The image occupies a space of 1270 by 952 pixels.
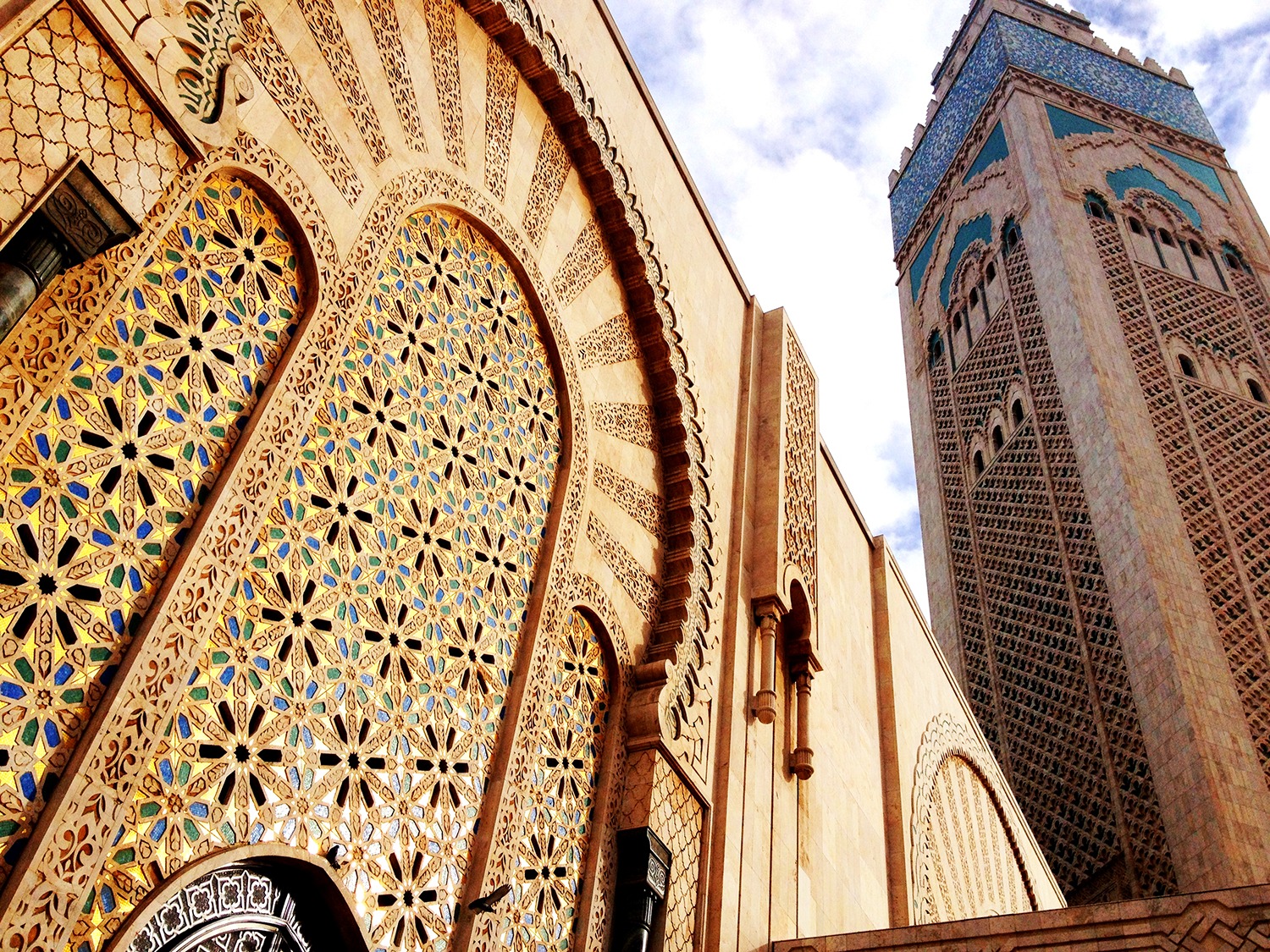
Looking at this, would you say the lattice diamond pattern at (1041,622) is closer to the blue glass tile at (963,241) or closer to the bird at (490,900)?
the blue glass tile at (963,241)

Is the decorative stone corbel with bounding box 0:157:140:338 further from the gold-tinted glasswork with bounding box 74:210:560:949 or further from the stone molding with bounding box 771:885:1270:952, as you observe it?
the stone molding with bounding box 771:885:1270:952

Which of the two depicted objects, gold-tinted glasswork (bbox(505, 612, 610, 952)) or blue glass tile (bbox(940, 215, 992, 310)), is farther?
blue glass tile (bbox(940, 215, 992, 310))

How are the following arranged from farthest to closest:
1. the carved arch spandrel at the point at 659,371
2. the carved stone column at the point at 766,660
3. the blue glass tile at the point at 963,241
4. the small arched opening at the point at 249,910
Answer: the blue glass tile at the point at 963,241 < the carved stone column at the point at 766,660 < the carved arch spandrel at the point at 659,371 < the small arched opening at the point at 249,910

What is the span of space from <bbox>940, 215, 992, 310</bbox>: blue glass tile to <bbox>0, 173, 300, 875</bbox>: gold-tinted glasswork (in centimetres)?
854

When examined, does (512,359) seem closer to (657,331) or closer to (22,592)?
(657,331)

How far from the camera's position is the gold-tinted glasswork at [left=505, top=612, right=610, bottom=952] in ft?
8.96

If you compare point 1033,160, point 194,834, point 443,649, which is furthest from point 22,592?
point 1033,160

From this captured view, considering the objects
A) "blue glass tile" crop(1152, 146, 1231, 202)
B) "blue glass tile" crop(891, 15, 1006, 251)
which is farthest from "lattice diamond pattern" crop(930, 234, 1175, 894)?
"blue glass tile" crop(891, 15, 1006, 251)

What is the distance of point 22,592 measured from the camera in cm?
176

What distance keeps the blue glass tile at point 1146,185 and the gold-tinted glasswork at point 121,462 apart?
8.64 m

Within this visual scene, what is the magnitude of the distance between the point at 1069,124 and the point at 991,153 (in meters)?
0.67

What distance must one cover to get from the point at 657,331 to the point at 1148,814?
4030 mm

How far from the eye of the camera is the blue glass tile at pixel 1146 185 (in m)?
9.47

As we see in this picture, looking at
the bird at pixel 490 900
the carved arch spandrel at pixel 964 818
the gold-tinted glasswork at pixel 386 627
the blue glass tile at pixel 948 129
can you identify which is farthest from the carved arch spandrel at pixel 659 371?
the blue glass tile at pixel 948 129
